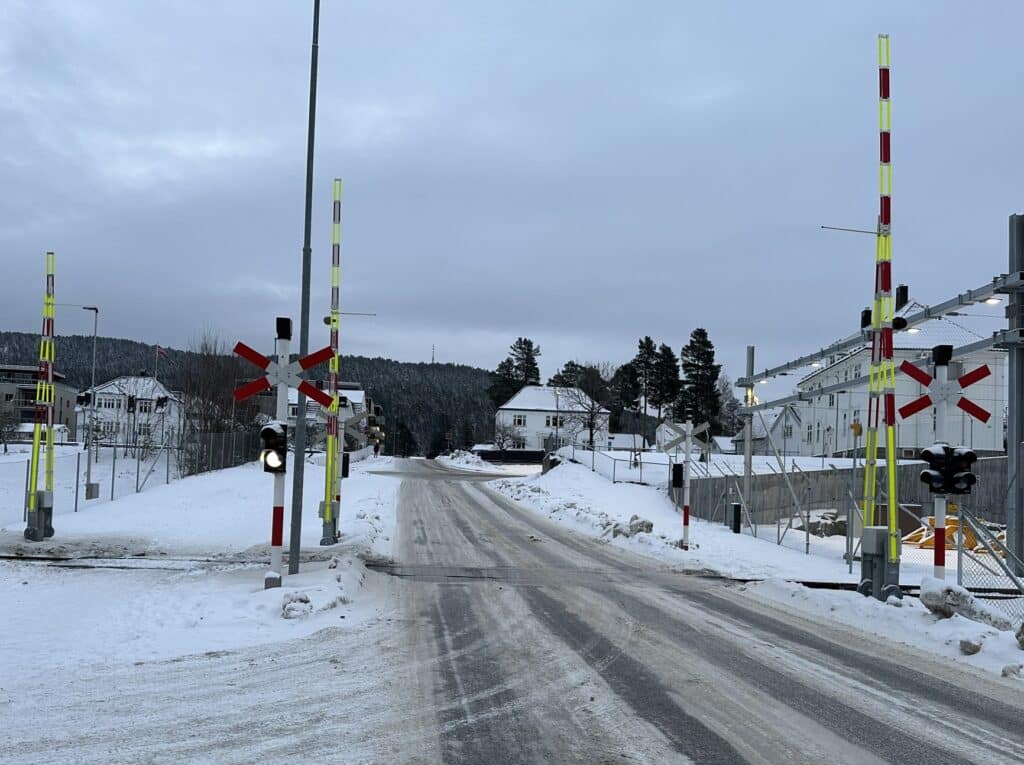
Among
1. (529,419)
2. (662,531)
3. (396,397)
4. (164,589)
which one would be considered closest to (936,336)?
(662,531)

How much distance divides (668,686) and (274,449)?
21.4ft

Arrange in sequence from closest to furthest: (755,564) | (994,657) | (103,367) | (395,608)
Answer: (994,657)
(395,608)
(755,564)
(103,367)

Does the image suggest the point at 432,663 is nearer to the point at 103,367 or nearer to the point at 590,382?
the point at 590,382

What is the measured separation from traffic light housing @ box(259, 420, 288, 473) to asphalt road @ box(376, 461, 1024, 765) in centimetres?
262

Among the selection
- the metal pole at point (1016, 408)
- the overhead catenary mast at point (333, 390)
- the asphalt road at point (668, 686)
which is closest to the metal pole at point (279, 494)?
the asphalt road at point (668, 686)

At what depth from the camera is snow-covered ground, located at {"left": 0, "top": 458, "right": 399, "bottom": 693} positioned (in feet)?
29.5

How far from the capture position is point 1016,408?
17.2 meters

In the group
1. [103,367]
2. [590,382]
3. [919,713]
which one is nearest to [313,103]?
[919,713]

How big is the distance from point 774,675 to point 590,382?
8205 cm

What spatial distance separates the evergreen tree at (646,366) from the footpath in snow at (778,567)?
55821mm

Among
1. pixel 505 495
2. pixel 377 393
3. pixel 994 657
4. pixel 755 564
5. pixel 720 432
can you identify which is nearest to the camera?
pixel 994 657

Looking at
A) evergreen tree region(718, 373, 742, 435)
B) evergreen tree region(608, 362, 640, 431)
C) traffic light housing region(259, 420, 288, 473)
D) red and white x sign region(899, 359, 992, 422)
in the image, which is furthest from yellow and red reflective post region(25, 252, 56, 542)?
evergreen tree region(718, 373, 742, 435)

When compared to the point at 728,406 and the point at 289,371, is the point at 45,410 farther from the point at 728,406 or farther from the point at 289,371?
the point at 728,406

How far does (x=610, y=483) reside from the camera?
4091 centimetres
